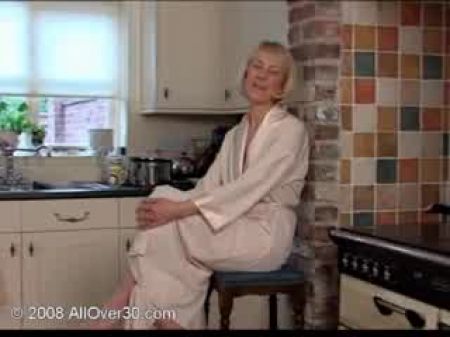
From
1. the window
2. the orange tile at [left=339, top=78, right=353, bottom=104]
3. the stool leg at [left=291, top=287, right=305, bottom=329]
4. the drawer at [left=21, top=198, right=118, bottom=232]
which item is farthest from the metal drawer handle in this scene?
the orange tile at [left=339, top=78, right=353, bottom=104]

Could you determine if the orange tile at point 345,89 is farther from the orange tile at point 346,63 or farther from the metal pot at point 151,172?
the metal pot at point 151,172

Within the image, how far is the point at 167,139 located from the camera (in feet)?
12.2

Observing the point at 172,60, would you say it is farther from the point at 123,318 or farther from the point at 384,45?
the point at 123,318

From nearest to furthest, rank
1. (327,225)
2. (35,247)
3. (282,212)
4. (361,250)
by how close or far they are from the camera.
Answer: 1. (361,250)
2. (282,212)
3. (327,225)
4. (35,247)

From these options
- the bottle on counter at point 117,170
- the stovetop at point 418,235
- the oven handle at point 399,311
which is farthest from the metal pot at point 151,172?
the oven handle at point 399,311

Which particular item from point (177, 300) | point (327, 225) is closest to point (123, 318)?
point (177, 300)

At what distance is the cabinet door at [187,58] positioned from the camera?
139 inches

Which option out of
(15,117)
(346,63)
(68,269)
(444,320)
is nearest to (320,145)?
(346,63)

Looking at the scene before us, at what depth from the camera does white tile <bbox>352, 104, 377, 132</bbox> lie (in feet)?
9.18

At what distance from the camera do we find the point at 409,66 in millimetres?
2857

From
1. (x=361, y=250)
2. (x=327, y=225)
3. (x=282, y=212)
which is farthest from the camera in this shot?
(x=327, y=225)

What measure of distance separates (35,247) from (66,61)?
1.02 meters

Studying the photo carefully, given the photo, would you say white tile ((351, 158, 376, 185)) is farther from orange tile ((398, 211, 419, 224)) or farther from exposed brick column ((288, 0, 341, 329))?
orange tile ((398, 211, 419, 224))

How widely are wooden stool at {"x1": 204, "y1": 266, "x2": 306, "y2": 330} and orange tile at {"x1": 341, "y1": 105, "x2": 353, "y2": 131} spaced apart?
60cm
